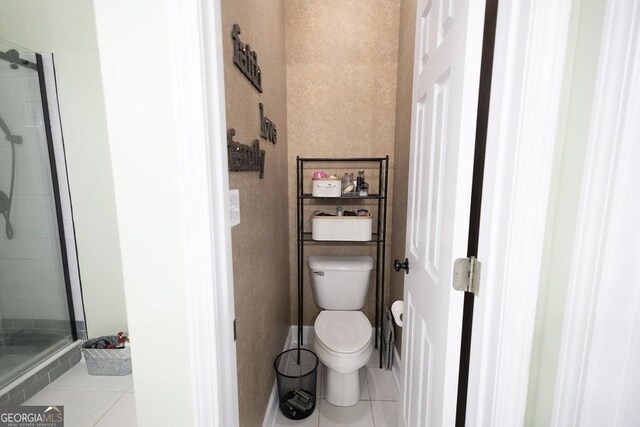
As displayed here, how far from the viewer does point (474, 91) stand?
0.66 meters

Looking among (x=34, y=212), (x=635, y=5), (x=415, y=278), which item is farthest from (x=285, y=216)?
(x=635, y=5)

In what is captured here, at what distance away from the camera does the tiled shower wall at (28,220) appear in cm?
179

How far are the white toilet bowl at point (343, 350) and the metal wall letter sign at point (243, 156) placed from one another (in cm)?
102

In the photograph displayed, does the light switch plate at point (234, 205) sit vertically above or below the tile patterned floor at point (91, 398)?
above

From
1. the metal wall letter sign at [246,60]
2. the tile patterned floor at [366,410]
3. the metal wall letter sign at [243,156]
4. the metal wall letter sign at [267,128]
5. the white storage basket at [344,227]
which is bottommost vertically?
the tile patterned floor at [366,410]

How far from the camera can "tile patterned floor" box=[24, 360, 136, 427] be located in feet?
4.99

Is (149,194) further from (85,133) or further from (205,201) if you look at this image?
(85,133)

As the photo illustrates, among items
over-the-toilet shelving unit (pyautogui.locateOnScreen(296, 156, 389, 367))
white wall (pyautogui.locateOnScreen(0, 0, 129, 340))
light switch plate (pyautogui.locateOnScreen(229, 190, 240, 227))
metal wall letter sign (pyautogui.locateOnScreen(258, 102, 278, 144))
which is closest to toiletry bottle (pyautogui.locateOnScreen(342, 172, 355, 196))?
over-the-toilet shelving unit (pyautogui.locateOnScreen(296, 156, 389, 367))

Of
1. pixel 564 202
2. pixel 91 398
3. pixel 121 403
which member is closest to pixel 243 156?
pixel 564 202

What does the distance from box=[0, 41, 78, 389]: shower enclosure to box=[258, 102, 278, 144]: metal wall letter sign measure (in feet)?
5.07

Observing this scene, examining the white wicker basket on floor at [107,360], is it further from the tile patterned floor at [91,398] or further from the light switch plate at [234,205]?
the light switch plate at [234,205]

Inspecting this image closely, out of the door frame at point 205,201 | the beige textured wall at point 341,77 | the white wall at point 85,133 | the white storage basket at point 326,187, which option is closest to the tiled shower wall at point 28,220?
the white wall at point 85,133

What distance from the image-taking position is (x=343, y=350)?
1.51 metres

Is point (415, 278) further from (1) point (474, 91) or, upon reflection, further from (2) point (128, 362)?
(2) point (128, 362)
